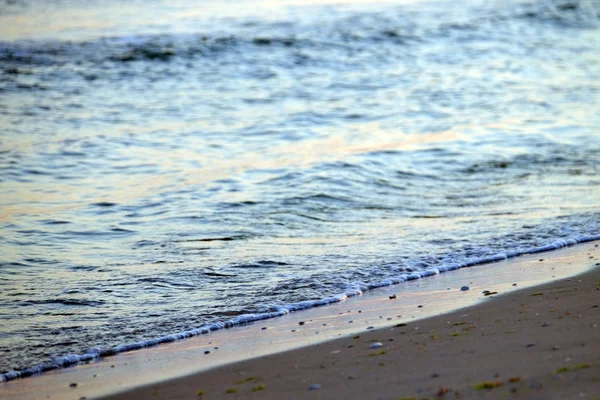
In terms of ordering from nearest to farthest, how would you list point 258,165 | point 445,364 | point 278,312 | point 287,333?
point 445,364, point 287,333, point 278,312, point 258,165

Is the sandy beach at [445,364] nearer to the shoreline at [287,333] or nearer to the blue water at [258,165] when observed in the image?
the shoreline at [287,333]

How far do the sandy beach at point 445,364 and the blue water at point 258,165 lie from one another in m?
0.96

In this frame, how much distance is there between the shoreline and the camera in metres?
3.97

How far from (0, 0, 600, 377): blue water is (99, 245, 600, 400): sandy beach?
960 millimetres

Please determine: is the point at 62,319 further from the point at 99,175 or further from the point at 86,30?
the point at 86,30

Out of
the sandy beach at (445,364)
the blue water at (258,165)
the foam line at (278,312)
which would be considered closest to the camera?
the sandy beach at (445,364)

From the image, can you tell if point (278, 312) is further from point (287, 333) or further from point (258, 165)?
point (258, 165)

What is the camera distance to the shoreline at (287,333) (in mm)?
3969

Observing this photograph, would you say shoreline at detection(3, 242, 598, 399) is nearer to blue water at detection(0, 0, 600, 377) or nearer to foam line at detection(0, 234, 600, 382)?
foam line at detection(0, 234, 600, 382)

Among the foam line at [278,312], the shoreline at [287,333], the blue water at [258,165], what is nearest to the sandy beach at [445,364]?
the shoreline at [287,333]

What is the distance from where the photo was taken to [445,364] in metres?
3.62

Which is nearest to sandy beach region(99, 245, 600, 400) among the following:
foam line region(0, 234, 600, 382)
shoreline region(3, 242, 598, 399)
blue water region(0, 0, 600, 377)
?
shoreline region(3, 242, 598, 399)

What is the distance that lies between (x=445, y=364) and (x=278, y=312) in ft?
5.32

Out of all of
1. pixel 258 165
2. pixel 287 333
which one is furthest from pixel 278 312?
pixel 258 165
